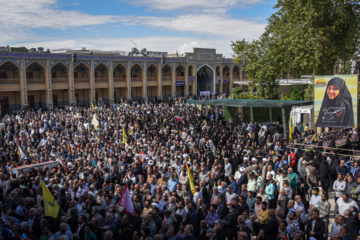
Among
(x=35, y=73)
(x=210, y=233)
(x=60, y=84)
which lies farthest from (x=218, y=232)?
(x=35, y=73)

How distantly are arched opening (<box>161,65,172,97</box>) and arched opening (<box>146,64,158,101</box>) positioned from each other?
1.18 meters

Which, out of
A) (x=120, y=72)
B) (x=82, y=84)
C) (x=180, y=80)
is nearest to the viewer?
(x=82, y=84)

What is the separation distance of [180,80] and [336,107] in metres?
31.1

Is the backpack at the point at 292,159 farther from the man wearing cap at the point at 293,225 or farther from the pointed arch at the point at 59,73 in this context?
the pointed arch at the point at 59,73

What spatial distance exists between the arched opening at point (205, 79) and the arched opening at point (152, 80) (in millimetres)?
6996

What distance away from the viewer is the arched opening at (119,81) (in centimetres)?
3934

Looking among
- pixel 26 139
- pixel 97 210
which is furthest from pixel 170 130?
pixel 97 210

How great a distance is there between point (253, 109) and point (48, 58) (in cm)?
2162

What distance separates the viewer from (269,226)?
19.0 feet

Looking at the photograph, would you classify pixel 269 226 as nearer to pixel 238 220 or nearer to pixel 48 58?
pixel 238 220

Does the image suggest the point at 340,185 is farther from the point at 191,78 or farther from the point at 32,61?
the point at 191,78

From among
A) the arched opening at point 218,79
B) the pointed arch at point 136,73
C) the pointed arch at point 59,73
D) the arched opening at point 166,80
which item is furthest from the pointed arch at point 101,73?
the arched opening at point 218,79

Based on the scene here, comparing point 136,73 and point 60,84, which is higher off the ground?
point 136,73

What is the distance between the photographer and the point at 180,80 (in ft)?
146
